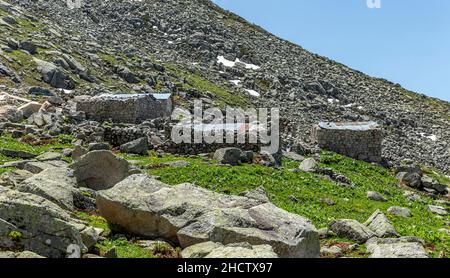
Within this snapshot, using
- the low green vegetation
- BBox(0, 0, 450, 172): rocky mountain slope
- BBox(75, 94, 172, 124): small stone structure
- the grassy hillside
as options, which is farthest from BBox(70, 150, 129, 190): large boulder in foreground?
BBox(0, 0, 450, 172): rocky mountain slope

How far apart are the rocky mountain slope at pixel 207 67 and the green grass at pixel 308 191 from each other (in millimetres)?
11556

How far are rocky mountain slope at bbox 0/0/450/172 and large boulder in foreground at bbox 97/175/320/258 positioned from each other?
78.6 ft

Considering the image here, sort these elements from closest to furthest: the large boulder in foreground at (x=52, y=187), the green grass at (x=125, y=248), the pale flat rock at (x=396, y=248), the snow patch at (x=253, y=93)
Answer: the green grass at (x=125, y=248) < the pale flat rock at (x=396, y=248) < the large boulder in foreground at (x=52, y=187) < the snow patch at (x=253, y=93)

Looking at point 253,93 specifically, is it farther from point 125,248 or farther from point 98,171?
point 125,248

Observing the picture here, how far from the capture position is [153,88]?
2218 inches

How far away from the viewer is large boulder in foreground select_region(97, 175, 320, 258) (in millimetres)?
13617

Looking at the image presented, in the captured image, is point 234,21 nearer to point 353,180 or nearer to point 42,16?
point 42,16

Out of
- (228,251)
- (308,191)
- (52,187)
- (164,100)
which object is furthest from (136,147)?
(228,251)

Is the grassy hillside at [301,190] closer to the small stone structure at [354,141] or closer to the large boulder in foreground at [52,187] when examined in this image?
the large boulder in foreground at [52,187]

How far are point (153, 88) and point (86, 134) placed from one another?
24788mm

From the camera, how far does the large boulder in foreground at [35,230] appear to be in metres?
12.1

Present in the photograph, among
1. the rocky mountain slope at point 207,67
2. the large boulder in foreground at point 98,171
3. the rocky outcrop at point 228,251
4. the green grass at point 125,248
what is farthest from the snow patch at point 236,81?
the rocky outcrop at point 228,251

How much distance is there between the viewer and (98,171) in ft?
68.1
